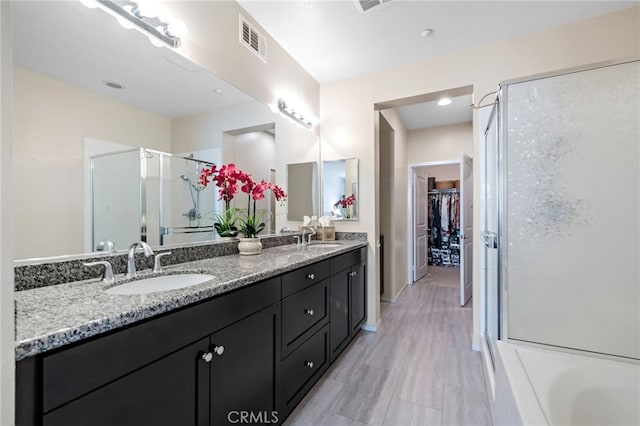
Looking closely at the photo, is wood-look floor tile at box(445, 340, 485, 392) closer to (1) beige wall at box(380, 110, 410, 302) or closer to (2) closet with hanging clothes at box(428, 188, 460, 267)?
(1) beige wall at box(380, 110, 410, 302)

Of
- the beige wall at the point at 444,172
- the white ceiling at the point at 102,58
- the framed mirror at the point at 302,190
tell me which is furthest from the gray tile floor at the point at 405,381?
the beige wall at the point at 444,172

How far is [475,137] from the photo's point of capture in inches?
95.9

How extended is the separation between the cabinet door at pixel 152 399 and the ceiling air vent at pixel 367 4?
2234 millimetres

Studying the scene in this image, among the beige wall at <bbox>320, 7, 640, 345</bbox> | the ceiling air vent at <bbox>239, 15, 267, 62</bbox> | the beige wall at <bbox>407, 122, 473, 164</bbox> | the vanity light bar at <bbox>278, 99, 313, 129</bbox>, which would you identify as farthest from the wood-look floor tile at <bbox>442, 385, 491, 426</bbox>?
the beige wall at <bbox>407, 122, 473, 164</bbox>

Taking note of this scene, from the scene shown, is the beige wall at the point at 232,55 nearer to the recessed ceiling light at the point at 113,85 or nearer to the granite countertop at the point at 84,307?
the recessed ceiling light at the point at 113,85

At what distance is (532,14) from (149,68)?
2662mm

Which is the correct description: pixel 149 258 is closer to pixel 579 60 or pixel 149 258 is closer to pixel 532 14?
pixel 532 14

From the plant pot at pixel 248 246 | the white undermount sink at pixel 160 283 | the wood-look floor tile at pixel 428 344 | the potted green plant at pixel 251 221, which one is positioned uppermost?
the potted green plant at pixel 251 221

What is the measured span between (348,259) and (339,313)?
1.47 ft

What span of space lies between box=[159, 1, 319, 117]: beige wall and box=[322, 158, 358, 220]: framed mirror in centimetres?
72

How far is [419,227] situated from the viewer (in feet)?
16.7

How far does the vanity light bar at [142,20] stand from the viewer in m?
1.27

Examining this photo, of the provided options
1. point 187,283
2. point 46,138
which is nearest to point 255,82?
point 46,138

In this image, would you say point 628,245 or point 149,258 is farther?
point 149,258
